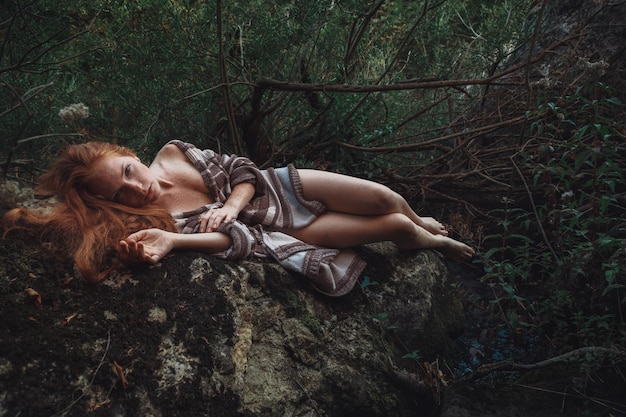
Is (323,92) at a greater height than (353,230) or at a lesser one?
greater

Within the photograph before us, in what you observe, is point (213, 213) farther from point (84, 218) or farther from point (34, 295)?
point (34, 295)

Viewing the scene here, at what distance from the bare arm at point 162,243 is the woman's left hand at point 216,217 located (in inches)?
2.7

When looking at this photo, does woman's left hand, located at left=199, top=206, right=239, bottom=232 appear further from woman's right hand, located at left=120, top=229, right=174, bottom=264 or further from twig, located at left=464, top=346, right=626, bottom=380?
twig, located at left=464, top=346, right=626, bottom=380

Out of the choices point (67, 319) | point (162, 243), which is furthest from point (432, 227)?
point (67, 319)

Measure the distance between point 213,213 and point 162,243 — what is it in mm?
432

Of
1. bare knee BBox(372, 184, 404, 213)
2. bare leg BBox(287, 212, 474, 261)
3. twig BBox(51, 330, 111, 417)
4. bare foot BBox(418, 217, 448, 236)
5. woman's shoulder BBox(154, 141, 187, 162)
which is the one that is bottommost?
bare foot BBox(418, 217, 448, 236)

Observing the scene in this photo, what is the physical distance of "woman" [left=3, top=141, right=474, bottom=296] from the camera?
2271mm

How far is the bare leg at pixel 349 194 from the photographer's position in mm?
2996

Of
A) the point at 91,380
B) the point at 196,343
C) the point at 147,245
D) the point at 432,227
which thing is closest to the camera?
the point at 91,380

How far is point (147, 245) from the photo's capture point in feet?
7.32

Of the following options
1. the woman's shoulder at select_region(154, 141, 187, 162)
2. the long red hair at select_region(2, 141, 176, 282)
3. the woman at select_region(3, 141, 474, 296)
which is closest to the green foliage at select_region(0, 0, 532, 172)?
the woman's shoulder at select_region(154, 141, 187, 162)

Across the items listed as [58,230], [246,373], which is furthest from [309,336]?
[58,230]

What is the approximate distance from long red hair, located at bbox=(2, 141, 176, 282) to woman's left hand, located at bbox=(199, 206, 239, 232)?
0.14 meters

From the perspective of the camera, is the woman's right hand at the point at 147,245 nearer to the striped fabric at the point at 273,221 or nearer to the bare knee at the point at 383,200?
the striped fabric at the point at 273,221
